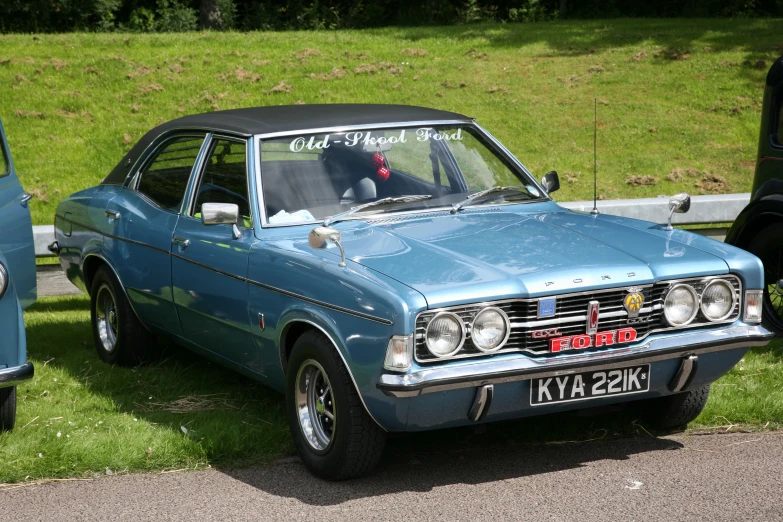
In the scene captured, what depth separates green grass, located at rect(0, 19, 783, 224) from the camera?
16.3 meters

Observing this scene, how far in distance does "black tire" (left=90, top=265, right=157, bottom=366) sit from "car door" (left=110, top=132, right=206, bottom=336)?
0.42 feet

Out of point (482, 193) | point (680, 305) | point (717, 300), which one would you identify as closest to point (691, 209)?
point (482, 193)

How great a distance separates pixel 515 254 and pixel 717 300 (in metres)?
1.01

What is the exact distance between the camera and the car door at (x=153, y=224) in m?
→ 6.53

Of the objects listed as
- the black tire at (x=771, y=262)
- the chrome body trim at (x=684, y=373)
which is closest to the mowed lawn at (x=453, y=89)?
the chrome body trim at (x=684, y=373)

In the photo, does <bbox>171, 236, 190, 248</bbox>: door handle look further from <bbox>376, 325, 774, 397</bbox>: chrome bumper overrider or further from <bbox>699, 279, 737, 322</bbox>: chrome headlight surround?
<bbox>699, 279, 737, 322</bbox>: chrome headlight surround

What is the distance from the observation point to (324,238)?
498 cm

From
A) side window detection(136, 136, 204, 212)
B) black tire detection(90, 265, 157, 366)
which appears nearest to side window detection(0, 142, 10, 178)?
black tire detection(90, 265, 157, 366)

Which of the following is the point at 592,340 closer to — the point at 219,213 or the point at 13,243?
the point at 219,213

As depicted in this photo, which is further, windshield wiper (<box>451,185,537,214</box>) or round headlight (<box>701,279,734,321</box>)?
windshield wiper (<box>451,185,537,214</box>)

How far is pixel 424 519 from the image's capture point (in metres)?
4.53

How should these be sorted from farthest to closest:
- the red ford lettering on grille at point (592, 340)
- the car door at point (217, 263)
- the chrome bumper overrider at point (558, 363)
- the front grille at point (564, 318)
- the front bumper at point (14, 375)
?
the car door at point (217, 263), the front bumper at point (14, 375), the red ford lettering on grille at point (592, 340), the front grille at point (564, 318), the chrome bumper overrider at point (558, 363)

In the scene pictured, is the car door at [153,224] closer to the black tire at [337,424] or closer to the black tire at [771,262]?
the black tire at [337,424]

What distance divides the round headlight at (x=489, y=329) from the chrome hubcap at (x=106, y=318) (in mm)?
3540
